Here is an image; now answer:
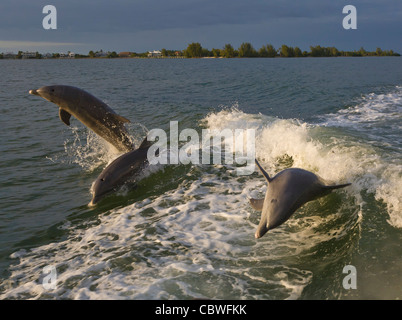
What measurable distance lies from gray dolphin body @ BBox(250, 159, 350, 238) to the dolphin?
4.11m

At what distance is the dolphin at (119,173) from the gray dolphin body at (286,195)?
13.5 ft

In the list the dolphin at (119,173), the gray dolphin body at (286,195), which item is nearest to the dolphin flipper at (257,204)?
the gray dolphin body at (286,195)

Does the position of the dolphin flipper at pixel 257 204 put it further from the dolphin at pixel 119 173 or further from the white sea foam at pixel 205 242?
the dolphin at pixel 119 173

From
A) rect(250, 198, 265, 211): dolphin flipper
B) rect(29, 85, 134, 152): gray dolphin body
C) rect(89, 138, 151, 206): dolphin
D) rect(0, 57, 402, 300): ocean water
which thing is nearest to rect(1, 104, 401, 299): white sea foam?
rect(0, 57, 402, 300): ocean water

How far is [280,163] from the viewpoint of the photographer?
1129 cm

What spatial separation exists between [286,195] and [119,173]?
16.3 feet

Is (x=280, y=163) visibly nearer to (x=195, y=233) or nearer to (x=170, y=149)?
(x=170, y=149)

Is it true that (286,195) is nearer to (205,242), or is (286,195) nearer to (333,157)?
(205,242)

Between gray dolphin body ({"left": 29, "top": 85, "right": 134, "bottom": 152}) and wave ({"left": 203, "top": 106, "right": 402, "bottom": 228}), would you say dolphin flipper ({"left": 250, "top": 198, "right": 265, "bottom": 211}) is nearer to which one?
wave ({"left": 203, "top": 106, "right": 402, "bottom": 228})

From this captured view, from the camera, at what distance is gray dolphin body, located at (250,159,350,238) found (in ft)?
19.0

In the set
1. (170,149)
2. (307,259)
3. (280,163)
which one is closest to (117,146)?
(170,149)

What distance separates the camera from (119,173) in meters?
9.64

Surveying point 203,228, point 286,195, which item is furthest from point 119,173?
point 286,195

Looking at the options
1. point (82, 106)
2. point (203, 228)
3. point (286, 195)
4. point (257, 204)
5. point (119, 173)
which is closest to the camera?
point (286, 195)
